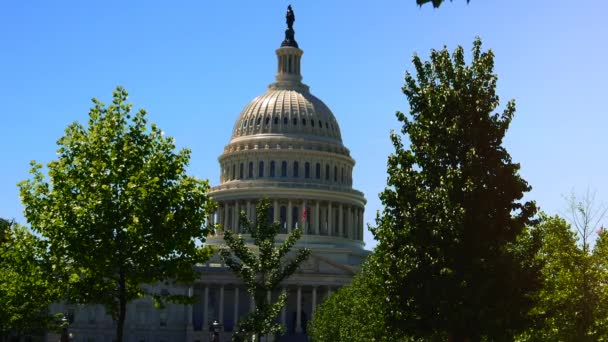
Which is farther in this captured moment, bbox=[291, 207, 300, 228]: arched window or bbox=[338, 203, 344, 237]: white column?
bbox=[338, 203, 344, 237]: white column

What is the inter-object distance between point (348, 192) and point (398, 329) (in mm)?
146652

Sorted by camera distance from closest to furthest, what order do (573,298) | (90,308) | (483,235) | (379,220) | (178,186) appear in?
(483,235) → (379,220) → (178,186) → (573,298) → (90,308)

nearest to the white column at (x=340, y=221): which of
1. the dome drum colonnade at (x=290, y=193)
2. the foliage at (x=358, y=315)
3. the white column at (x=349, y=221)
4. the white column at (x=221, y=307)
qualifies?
the dome drum colonnade at (x=290, y=193)

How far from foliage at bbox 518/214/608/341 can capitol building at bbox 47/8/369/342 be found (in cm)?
11124

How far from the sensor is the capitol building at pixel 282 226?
165500 millimetres

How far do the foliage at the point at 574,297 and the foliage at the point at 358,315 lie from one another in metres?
8.32

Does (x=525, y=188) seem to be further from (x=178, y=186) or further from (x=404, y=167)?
(x=178, y=186)

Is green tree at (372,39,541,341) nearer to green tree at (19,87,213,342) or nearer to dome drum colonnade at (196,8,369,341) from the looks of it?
green tree at (19,87,213,342)

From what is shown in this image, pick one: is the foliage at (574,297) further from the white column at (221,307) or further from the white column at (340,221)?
the white column at (340,221)

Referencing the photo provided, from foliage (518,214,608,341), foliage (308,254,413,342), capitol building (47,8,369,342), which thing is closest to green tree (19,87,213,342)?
foliage (308,254,413,342)

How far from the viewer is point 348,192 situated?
195875 mm

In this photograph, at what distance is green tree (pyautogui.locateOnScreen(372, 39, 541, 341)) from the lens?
1745 inches

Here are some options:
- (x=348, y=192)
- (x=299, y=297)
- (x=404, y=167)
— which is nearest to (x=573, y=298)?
(x=404, y=167)

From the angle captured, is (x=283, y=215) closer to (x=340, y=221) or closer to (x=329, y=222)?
(x=329, y=222)
